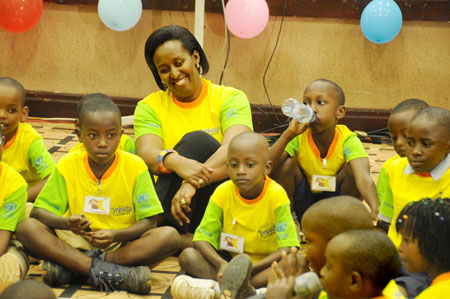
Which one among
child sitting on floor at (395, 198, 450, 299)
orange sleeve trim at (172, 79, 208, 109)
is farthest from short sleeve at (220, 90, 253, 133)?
child sitting on floor at (395, 198, 450, 299)

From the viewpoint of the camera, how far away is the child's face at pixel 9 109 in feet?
9.91

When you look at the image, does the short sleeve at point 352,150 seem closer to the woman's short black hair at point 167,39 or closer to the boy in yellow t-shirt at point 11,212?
the woman's short black hair at point 167,39

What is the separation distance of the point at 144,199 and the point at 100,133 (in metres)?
0.32

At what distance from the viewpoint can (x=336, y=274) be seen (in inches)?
68.0

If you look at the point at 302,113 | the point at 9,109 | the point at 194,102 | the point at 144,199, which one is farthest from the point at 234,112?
the point at 9,109

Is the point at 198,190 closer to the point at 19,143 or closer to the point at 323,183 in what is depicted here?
the point at 323,183

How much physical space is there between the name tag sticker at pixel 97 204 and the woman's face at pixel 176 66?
0.69 m

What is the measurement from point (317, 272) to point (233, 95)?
140 cm

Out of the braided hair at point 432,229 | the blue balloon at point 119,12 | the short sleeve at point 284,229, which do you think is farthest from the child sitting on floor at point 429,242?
the blue balloon at point 119,12

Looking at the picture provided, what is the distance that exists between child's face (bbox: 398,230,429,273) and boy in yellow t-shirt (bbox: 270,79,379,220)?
1222 millimetres

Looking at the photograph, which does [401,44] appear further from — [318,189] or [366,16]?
[318,189]

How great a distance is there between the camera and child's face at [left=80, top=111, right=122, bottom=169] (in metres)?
2.57

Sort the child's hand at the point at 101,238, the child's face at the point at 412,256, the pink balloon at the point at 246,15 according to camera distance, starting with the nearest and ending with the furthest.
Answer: the child's face at the point at 412,256 → the child's hand at the point at 101,238 → the pink balloon at the point at 246,15

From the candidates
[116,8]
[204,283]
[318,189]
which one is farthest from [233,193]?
[116,8]
